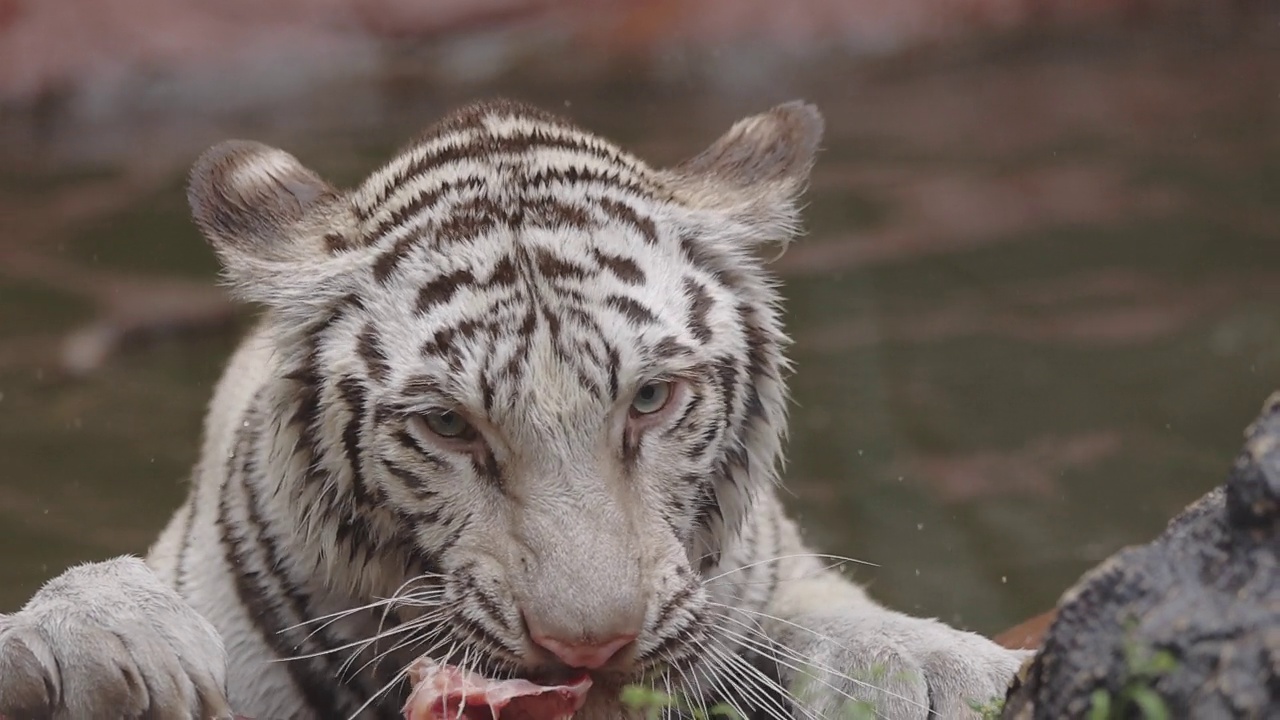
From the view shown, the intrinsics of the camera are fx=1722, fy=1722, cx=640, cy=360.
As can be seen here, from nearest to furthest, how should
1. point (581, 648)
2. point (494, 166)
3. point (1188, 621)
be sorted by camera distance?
point (1188, 621) → point (581, 648) → point (494, 166)

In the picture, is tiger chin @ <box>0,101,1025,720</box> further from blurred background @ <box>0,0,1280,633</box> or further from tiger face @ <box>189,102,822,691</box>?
blurred background @ <box>0,0,1280,633</box>

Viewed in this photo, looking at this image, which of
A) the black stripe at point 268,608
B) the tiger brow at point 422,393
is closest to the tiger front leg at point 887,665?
the tiger brow at point 422,393

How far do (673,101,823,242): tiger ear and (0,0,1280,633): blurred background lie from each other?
286 centimetres

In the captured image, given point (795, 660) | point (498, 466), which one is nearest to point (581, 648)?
point (498, 466)

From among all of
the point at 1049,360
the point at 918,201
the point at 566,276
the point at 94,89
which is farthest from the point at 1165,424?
the point at 94,89

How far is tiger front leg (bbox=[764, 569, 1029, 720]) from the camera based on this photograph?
250cm

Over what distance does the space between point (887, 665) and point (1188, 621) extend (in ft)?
3.05

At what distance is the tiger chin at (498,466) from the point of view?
2.31m

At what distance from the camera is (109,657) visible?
7.51 ft

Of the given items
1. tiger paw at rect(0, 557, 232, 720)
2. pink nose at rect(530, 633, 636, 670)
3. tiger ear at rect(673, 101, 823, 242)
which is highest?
tiger ear at rect(673, 101, 823, 242)

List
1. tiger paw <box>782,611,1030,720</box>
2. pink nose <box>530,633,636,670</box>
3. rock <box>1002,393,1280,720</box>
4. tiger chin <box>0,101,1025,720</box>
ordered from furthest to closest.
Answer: tiger paw <box>782,611,1030,720</box> → tiger chin <box>0,101,1025,720</box> → pink nose <box>530,633,636,670</box> → rock <box>1002,393,1280,720</box>

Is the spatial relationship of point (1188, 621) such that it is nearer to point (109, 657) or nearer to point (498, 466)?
point (498, 466)

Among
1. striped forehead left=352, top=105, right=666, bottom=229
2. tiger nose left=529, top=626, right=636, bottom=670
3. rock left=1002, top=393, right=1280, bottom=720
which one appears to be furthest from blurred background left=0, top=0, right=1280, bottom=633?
rock left=1002, top=393, right=1280, bottom=720

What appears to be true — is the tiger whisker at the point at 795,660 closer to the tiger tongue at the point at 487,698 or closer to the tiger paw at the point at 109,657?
the tiger tongue at the point at 487,698
